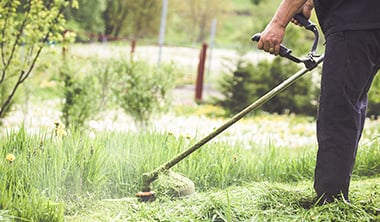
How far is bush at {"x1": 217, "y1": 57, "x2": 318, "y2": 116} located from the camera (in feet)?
34.4

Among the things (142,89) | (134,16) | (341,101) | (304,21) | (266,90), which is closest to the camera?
(341,101)

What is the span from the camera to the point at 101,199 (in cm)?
304

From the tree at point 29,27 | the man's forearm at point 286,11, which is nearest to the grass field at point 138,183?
the man's forearm at point 286,11

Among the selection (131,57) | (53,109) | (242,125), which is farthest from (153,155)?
(53,109)

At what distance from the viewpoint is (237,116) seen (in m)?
2.87

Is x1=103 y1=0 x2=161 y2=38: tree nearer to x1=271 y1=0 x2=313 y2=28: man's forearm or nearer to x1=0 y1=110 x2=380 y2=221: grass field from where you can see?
x1=0 y1=110 x2=380 y2=221: grass field

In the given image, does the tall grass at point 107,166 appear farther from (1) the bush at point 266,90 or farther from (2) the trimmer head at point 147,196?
(1) the bush at point 266,90

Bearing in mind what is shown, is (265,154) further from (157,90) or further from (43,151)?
(157,90)

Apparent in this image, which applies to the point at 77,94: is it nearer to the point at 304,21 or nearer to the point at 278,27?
the point at 304,21

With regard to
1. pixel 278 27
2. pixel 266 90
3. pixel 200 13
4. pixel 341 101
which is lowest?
pixel 266 90

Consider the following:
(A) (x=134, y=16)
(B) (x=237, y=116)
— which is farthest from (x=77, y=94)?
(A) (x=134, y=16)

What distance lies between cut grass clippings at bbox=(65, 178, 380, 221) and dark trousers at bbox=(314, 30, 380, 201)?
0.37 feet

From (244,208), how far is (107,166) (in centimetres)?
84

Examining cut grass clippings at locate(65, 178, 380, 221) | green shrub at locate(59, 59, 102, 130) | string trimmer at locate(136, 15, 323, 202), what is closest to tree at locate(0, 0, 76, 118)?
green shrub at locate(59, 59, 102, 130)
